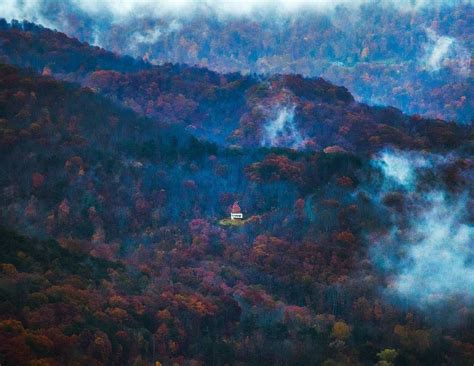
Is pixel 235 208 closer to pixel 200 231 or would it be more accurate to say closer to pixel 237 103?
pixel 200 231

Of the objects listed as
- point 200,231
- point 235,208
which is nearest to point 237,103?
point 235,208

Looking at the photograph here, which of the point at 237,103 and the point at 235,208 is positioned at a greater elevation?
the point at 237,103

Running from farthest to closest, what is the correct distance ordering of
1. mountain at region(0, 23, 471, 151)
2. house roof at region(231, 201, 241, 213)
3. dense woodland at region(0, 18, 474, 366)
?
mountain at region(0, 23, 471, 151) < house roof at region(231, 201, 241, 213) < dense woodland at region(0, 18, 474, 366)

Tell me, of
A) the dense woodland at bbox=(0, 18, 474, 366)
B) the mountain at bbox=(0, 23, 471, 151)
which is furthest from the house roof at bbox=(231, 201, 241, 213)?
the mountain at bbox=(0, 23, 471, 151)

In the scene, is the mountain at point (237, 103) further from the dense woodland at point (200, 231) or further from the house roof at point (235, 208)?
the house roof at point (235, 208)

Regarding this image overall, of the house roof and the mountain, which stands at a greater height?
the mountain

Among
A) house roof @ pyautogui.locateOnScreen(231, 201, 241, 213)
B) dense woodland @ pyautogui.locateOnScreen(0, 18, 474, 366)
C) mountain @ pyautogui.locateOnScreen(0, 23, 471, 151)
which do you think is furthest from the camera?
mountain @ pyautogui.locateOnScreen(0, 23, 471, 151)

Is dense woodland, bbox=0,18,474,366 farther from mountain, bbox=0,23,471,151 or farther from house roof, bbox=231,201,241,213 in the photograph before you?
house roof, bbox=231,201,241,213

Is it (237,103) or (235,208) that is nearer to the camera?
(235,208)

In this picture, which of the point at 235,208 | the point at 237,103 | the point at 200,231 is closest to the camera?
the point at 200,231
